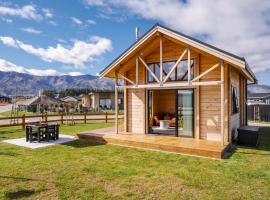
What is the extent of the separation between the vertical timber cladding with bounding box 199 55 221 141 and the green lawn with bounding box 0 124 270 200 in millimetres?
1245

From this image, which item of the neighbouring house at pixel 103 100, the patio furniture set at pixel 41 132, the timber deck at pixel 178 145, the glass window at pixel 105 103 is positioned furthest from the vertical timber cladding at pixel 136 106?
the glass window at pixel 105 103

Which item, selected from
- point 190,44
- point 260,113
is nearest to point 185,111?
point 190,44

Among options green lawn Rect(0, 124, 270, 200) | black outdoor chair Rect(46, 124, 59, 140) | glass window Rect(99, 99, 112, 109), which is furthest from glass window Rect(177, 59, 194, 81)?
glass window Rect(99, 99, 112, 109)

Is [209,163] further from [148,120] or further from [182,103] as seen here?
[148,120]

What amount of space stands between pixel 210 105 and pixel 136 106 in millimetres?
3453

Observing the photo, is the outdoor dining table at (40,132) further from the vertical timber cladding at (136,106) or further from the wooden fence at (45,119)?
the wooden fence at (45,119)

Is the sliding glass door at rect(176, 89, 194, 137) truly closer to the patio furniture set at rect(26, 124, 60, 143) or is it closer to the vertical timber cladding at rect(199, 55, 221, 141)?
the vertical timber cladding at rect(199, 55, 221, 141)

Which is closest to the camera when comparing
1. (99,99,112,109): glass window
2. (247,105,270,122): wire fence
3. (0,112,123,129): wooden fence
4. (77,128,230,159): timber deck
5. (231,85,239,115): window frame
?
(77,128,230,159): timber deck

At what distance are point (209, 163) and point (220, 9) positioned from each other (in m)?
8.27

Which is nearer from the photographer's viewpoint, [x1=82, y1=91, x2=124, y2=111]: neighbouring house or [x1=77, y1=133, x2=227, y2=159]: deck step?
[x1=77, y1=133, x2=227, y2=159]: deck step

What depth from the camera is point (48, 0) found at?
422 inches

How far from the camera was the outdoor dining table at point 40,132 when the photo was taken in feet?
31.2

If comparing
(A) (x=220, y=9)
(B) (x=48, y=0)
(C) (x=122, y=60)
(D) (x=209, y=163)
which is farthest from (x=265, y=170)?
(B) (x=48, y=0)

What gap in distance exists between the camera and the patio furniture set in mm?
9516
